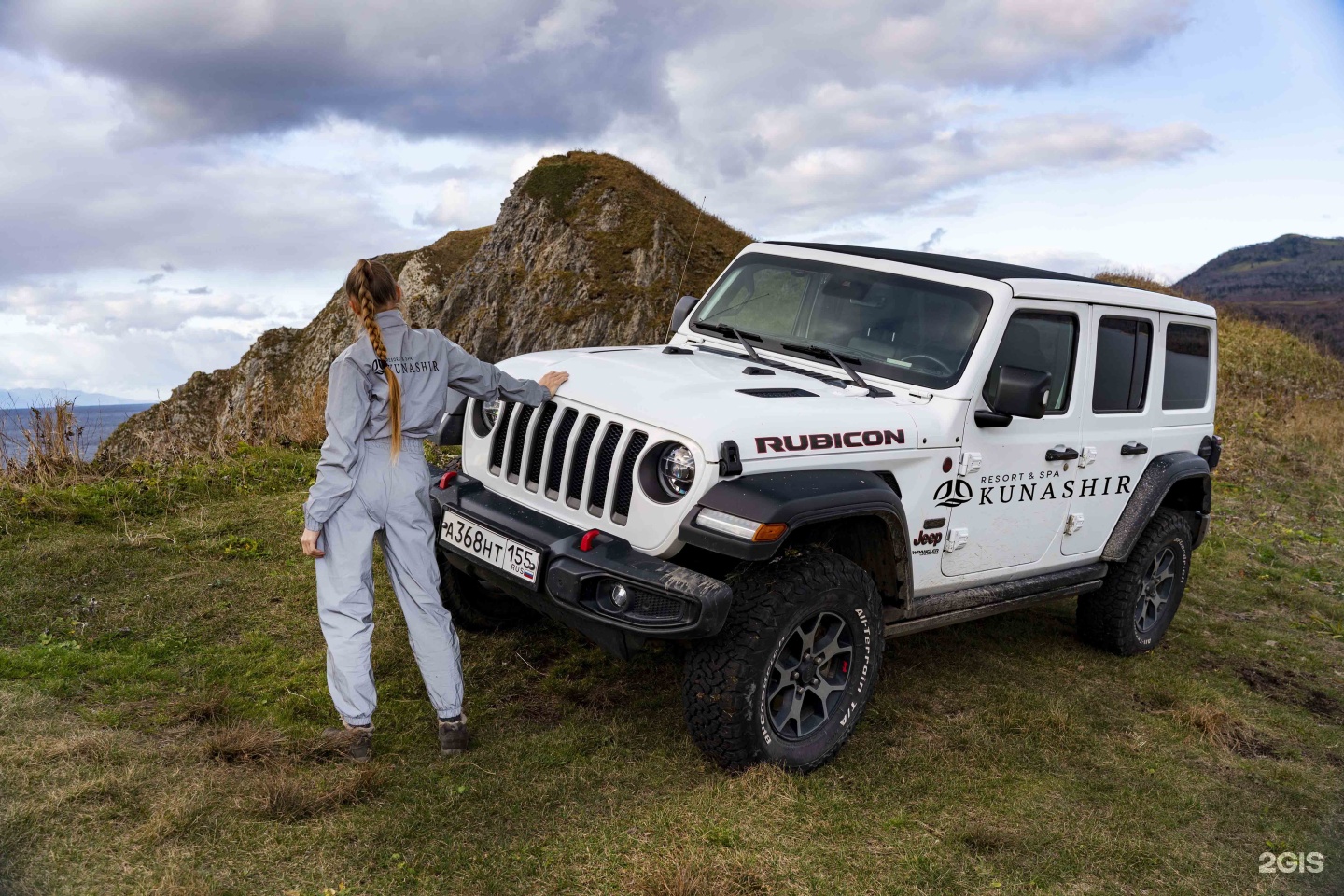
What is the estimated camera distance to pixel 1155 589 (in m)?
6.25

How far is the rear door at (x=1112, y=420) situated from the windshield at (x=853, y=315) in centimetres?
103

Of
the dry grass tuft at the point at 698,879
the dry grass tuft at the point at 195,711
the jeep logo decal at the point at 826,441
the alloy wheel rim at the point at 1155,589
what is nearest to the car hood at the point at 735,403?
the jeep logo decal at the point at 826,441

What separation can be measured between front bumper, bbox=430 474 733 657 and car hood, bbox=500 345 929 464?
50 centimetres

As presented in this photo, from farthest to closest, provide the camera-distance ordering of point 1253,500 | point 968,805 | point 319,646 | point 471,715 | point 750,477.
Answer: point 1253,500, point 319,646, point 471,715, point 968,805, point 750,477

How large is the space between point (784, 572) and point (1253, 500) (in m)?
10.2

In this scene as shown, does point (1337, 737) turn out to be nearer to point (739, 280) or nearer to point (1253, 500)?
point (739, 280)

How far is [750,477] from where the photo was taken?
371cm

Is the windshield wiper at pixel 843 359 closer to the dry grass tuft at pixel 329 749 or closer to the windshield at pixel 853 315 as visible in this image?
the windshield at pixel 853 315

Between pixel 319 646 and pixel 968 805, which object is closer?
pixel 968 805

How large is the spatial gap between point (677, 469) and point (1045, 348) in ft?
7.68

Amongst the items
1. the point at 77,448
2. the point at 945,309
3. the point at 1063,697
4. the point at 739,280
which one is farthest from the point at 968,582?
the point at 77,448

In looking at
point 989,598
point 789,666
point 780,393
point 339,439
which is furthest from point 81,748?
point 989,598

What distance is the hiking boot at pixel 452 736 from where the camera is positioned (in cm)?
410

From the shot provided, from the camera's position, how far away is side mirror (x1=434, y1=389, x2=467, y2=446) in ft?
15.6
